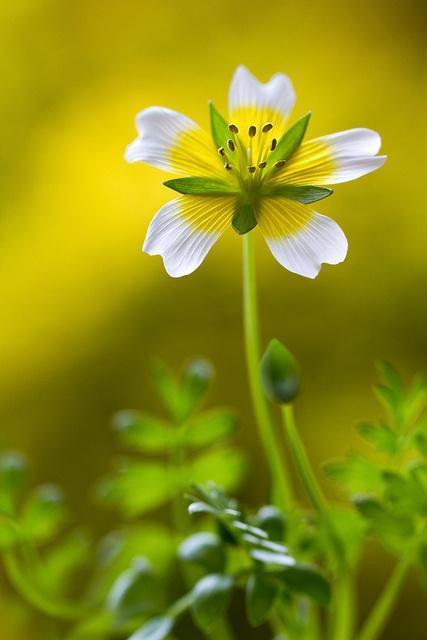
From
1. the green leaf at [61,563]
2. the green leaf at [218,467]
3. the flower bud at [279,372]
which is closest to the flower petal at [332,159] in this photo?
the flower bud at [279,372]

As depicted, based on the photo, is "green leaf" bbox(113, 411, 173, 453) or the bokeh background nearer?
"green leaf" bbox(113, 411, 173, 453)

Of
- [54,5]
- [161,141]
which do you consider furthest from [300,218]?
[54,5]

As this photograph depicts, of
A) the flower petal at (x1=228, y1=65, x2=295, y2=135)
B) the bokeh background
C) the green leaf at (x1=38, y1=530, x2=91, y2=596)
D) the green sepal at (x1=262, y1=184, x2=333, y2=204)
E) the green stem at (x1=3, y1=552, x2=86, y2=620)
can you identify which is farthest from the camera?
the bokeh background

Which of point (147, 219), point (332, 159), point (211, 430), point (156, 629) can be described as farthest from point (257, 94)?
point (147, 219)

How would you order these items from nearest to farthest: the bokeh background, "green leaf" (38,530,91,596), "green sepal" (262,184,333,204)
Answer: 1. "green sepal" (262,184,333,204)
2. "green leaf" (38,530,91,596)
3. the bokeh background

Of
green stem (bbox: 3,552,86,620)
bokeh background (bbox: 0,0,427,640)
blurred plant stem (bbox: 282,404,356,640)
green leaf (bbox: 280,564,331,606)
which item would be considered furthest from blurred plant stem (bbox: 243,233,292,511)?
bokeh background (bbox: 0,0,427,640)

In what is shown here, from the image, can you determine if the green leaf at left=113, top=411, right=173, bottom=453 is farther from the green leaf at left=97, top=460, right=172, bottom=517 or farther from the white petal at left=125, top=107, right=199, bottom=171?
the white petal at left=125, top=107, right=199, bottom=171

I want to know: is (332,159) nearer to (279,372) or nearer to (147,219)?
(279,372)
